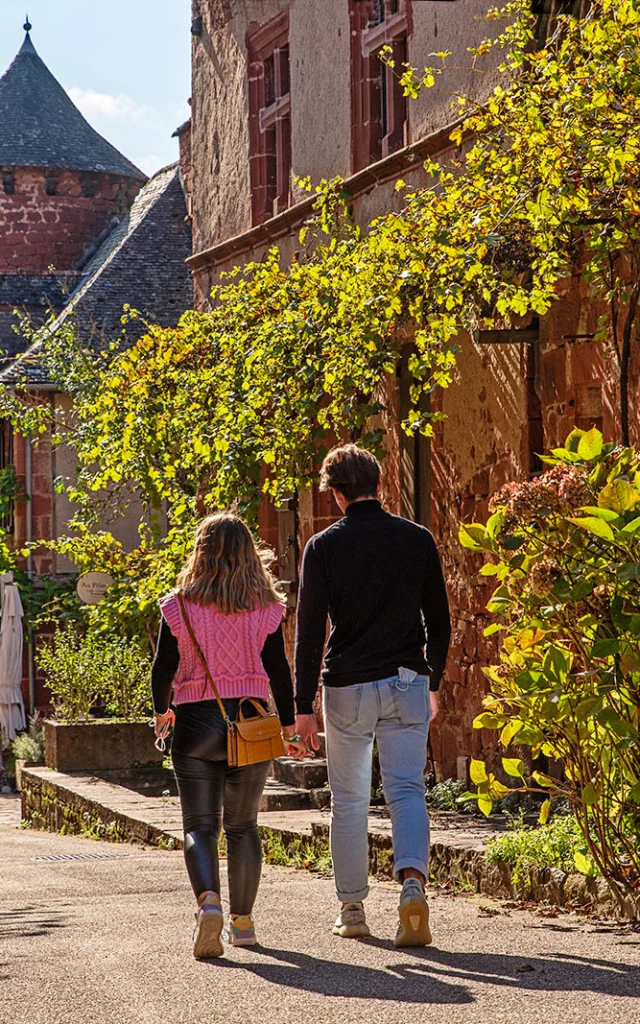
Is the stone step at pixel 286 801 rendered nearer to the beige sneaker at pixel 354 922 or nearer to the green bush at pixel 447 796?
the green bush at pixel 447 796

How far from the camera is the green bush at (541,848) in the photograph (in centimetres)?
692

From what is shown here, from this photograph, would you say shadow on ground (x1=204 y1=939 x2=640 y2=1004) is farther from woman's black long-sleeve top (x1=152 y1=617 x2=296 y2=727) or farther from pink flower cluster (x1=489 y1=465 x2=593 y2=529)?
pink flower cluster (x1=489 y1=465 x2=593 y2=529)

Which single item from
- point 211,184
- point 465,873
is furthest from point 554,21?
point 211,184

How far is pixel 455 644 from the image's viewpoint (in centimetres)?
1121

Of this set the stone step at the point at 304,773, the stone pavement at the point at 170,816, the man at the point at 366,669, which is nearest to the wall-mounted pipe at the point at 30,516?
the stone pavement at the point at 170,816

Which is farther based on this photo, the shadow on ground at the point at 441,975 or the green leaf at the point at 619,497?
the green leaf at the point at 619,497

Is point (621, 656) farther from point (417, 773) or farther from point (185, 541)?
point (185, 541)

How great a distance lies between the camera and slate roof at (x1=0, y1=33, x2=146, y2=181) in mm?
32375

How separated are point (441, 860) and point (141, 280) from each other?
20389 mm

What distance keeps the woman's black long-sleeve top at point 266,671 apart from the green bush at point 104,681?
1040 centimetres

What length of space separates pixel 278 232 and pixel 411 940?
389 inches

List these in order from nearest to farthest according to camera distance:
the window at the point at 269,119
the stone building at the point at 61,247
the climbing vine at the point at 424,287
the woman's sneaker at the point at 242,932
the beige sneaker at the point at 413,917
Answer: the beige sneaker at the point at 413,917, the woman's sneaker at the point at 242,932, the climbing vine at the point at 424,287, the window at the point at 269,119, the stone building at the point at 61,247

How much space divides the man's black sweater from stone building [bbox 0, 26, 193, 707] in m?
18.7

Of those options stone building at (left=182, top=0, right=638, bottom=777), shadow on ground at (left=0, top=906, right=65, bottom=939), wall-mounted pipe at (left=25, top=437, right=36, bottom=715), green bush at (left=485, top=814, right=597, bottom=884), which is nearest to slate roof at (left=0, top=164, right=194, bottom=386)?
wall-mounted pipe at (left=25, top=437, right=36, bottom=715)
